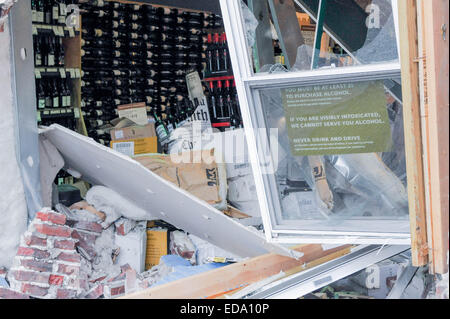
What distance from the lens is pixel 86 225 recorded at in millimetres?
5363

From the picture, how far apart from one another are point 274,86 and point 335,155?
571 mm

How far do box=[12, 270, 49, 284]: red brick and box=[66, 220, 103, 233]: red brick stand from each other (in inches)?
33.4

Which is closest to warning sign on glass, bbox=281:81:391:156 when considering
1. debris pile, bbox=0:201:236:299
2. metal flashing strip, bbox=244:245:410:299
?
metal flashing strip, bbox=244:245:410:299

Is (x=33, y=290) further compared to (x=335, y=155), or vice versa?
(x=33, y=290)

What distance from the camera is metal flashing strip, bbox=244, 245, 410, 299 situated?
373cm

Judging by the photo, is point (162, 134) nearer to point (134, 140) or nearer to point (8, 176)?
point (134, 140)

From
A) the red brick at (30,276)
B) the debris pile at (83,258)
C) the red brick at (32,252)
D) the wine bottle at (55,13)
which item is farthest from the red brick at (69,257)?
the wine bottle at (55,13)

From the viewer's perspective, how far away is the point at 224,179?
20.2ft

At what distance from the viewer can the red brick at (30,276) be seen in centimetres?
444

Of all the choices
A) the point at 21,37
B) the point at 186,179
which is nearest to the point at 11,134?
the point at 21,37

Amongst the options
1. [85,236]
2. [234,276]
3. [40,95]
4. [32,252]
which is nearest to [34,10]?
[40,95]

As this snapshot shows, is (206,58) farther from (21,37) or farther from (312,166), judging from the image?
(312,166)

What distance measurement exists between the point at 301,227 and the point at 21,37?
279 centimetres

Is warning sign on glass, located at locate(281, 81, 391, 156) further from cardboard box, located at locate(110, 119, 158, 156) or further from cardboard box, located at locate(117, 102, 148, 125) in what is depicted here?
cardboard box, located at locate(117, 102, 148, 125)
